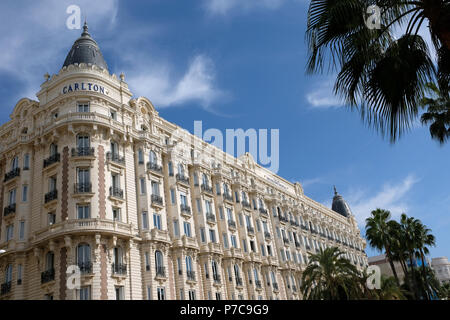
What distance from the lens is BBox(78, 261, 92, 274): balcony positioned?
33.1m

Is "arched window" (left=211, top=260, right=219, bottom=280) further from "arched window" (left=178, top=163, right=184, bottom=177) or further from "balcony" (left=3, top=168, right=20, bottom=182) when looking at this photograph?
"balcony" (left=3, top=168, right=20, bottom=182)

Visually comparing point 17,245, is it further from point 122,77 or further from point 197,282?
point 122,77

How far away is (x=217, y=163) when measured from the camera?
5472 centimetres

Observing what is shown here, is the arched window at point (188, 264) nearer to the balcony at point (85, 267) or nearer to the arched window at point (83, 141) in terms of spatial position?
the balcony at point (85, 267)

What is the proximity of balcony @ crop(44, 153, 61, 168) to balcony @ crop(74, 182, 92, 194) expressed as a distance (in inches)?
154

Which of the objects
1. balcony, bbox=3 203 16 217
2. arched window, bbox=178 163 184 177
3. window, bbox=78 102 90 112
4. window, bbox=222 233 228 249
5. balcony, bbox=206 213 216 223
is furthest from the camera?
window, bbox=222 233 228 249

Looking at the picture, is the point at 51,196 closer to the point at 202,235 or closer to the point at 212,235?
the point at 202,235

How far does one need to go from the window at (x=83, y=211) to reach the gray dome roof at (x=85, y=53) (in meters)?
15.8

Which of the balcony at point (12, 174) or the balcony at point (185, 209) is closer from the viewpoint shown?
the balcony at point (12, 174)

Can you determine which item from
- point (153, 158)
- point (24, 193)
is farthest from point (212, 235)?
point (24, 193)

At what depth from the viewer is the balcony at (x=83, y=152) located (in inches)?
1490

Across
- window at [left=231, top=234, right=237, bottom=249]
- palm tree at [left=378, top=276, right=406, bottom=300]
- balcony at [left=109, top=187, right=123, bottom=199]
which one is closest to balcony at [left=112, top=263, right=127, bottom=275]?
balcony at [left=109, top=187, right=123, bottom=199]

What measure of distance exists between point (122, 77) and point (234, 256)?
23.8 meters

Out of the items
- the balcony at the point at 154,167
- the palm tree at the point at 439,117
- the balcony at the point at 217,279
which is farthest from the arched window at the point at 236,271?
the palm tree at the point at 439,117
